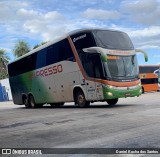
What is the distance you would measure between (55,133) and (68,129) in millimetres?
658

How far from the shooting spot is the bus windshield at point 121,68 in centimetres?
1625

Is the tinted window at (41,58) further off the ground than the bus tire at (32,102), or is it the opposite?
the tinted window at (41,58)

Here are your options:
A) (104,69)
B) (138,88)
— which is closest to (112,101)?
(138,88)

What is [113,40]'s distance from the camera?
17047 millimetres

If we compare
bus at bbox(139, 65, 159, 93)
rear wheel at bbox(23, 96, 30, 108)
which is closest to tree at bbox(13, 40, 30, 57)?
bus at bbox(139, 65, 159, 93)

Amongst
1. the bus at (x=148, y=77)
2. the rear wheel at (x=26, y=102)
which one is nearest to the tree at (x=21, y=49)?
the bus at (x=148, y=77)

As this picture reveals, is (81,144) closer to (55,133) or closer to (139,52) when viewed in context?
(55,133)

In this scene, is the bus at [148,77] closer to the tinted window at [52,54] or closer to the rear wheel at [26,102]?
the rear wheel at [26,102]

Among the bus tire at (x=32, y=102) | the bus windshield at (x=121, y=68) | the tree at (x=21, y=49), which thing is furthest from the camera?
the tree at (x=21, y=49)

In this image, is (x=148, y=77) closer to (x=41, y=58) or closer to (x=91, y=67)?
(x=41, y=58)

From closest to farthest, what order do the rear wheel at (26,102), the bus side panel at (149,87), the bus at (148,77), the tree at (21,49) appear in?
the rear wheel at (26,102) < the bus at (148,77) < the bus side panel at (149,87) < the tree at (21,49)

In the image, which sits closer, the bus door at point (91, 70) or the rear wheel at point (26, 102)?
the bus door at point (91, 70)

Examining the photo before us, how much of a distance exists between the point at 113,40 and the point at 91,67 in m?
1.82

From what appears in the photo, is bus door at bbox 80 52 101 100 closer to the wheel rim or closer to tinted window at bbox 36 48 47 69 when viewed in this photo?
the wheel rim
